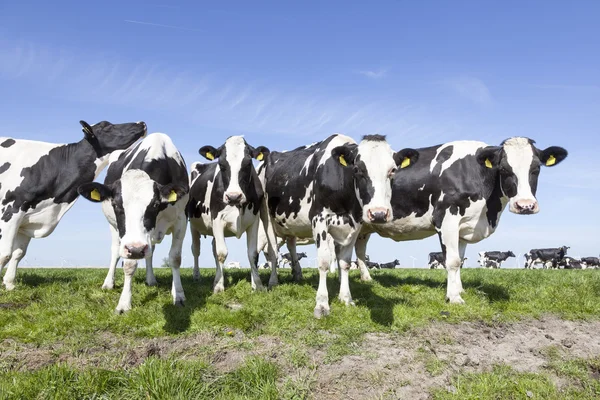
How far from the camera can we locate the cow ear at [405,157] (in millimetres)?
8719

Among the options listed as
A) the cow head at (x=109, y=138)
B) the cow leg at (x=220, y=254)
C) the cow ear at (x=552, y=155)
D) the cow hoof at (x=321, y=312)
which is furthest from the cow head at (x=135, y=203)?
the cow ear at (x=552, y=155)

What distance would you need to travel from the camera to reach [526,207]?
355 inches

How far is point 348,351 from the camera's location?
258 inches

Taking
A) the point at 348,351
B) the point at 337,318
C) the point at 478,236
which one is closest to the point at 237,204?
the point at 337,318

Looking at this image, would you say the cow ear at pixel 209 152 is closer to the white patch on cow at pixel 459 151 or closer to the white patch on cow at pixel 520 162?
the white patch on cow at pixel 459 151

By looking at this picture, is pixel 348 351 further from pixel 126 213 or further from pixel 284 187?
Result: pixel 284 187

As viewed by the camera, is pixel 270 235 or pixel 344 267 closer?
pixel 344 267

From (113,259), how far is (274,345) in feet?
18.0

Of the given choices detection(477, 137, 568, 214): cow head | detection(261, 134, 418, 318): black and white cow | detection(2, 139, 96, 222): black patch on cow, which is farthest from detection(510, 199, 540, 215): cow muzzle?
detection(2, 139, 96, 222): black patch on cow

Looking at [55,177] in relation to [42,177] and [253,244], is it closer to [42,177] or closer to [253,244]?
[42,177]

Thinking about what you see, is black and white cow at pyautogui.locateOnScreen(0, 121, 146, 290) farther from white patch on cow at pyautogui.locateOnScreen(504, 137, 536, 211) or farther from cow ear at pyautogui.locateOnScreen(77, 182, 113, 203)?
white patch on cow at pyautogui.locateOnScreen(504, 137, 536, 211)

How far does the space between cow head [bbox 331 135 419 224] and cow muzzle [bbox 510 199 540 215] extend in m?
2.14

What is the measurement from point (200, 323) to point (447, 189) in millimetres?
5539

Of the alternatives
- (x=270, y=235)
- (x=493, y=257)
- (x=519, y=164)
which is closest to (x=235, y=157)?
(x=270, y=235)
